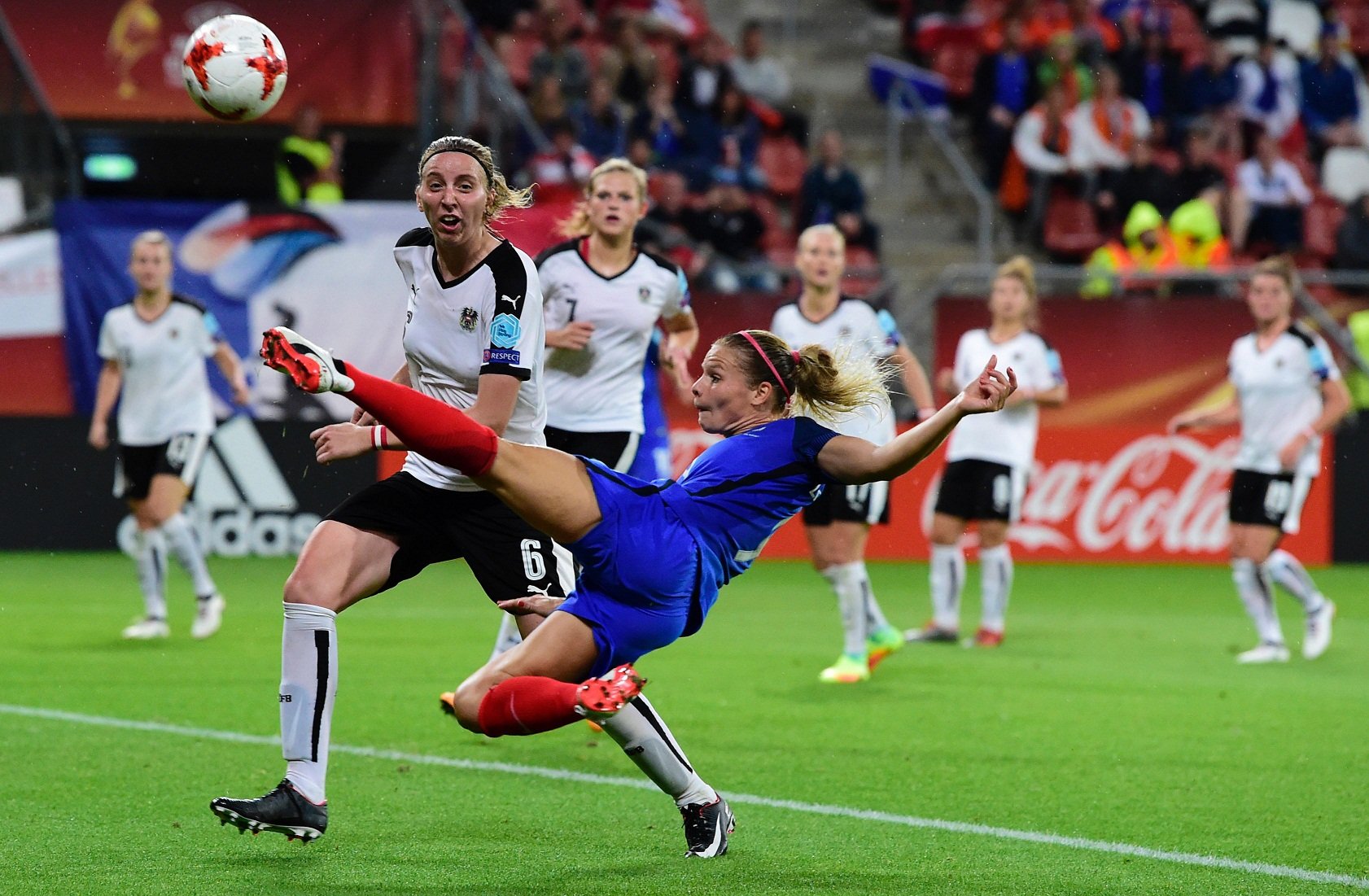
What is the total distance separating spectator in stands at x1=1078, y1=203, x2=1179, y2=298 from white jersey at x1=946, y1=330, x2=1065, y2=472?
6586mm

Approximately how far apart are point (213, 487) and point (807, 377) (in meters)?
11.4

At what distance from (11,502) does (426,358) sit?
39.1 feet

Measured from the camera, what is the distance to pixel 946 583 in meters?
11.5

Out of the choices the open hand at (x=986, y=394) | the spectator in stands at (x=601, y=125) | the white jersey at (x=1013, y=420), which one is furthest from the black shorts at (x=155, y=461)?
the open hand at (x=986, y=394)

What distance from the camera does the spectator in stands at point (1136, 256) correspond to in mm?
Result: 18031

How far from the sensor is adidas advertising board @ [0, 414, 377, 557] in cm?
1605

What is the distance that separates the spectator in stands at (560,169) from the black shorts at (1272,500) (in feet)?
25.3

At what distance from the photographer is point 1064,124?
19750 mm

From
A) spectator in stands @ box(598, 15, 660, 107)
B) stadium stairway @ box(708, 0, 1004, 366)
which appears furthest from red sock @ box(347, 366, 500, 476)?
spectator in stands @ box(598, 15, 660, 107)

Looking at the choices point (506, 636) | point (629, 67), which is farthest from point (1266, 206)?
point (506, 636)

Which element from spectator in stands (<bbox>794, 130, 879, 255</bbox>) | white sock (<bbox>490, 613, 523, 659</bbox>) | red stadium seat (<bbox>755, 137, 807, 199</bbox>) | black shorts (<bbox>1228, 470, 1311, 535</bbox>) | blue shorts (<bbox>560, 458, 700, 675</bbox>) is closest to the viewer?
blue shorts (<bbox>560, 458, 700, 675</bbox>)

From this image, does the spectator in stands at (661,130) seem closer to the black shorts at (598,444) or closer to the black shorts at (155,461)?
the black shorts at (155,461)

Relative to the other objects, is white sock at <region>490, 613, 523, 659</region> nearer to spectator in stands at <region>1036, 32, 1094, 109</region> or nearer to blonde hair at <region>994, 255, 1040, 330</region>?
blonde hair at <region>994, 255, 1040, 330</region>

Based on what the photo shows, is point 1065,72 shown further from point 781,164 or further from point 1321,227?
point 781,164
